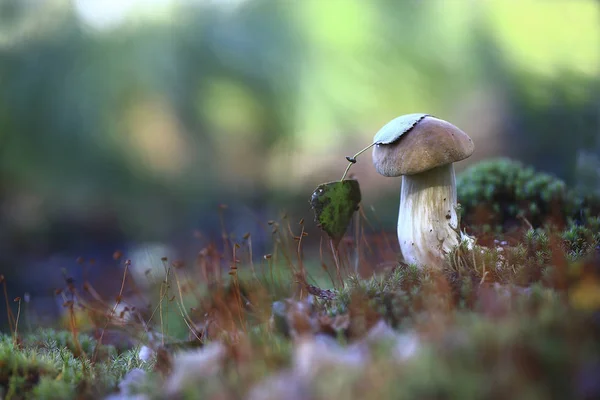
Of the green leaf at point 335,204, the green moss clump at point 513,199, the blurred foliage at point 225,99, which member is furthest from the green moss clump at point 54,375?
Result: the blurred foliage at point 225,99

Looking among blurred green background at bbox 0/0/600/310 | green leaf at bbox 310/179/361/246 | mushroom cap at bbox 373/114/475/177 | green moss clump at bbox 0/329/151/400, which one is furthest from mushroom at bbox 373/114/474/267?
blurred green background at bbox 0/0/600/310

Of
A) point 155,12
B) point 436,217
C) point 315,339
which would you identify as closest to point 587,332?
point 315,339

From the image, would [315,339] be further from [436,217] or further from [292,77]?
[292,77]

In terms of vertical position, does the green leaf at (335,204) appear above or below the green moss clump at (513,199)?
above

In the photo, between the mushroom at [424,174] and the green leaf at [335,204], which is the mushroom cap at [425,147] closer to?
the mushroom at [424,174]

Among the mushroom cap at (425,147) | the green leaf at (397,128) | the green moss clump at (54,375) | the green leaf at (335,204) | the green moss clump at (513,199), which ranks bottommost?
the green moss clump at (54,375)

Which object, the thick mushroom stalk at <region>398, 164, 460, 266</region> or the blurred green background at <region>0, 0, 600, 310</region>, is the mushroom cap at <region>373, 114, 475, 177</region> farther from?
the blurred green background at <region>0, 0, 600, 310</region>
